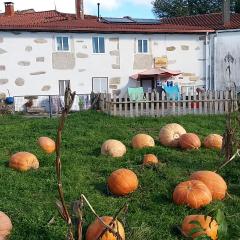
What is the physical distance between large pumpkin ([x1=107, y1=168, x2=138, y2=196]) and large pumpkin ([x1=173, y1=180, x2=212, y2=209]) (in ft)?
Answer: 2.54

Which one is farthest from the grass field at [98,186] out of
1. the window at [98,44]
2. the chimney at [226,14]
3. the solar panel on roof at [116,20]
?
the chimney at [226,14]

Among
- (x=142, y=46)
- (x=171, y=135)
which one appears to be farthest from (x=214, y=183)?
(x=142, y=46)

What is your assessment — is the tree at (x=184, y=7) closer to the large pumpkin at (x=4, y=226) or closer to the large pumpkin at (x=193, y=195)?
the large pumpkin at (x=193, y=195)

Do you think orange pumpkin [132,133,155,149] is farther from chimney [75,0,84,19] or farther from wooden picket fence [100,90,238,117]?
chimney [75,0,84,19]

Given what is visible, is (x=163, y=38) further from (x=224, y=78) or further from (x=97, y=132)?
(x=97, y=132)

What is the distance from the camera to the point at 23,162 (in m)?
8.82

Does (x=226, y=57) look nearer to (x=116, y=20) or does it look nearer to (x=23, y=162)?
(x=116, y=20)

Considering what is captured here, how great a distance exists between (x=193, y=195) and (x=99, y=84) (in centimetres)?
2178

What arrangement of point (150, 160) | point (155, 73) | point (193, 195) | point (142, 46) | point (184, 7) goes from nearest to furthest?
point (193, 195)
point (150, 160)
point (155, 73)
point (142, 46)
point (184, 7)

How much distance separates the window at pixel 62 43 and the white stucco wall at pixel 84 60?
0.28 m

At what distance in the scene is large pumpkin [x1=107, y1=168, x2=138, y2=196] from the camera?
7.27m

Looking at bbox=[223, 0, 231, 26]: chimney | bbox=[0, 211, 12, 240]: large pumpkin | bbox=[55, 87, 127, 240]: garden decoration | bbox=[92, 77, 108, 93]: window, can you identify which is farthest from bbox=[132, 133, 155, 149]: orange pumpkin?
bbox=[223, 0, 231, 26]: chimney

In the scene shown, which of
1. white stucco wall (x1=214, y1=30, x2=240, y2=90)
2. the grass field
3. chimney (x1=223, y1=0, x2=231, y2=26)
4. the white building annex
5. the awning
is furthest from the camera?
chimney (x1=223, y1=0, x2=231, y2=26)

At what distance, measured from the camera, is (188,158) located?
31.9ft
